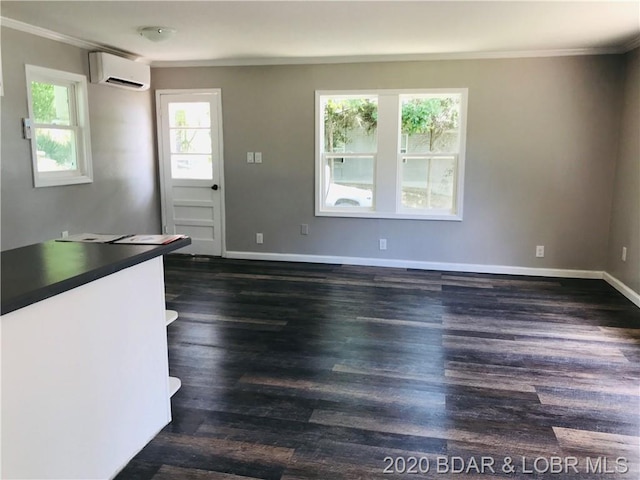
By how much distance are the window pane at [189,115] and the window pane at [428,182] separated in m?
2.44

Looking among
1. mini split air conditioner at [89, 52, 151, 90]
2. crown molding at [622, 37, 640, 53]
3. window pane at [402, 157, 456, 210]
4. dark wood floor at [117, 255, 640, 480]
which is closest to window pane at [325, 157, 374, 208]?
window pane at [402, 157, 456, 210]

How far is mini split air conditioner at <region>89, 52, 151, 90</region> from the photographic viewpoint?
4.89 m

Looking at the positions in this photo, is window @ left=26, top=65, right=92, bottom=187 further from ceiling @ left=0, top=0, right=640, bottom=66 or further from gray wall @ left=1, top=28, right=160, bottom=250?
ceiling @ left=0, top=0, right=640, bottom=66

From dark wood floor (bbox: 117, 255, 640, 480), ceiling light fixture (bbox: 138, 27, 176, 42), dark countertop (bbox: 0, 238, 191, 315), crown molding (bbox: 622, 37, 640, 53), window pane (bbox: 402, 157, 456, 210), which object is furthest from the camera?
window pane (bbox: 402, 157, 456, 210)

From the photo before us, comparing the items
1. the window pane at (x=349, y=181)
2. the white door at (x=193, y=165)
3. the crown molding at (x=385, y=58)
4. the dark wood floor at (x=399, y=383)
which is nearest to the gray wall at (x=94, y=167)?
the white door at (x=193, y=165)

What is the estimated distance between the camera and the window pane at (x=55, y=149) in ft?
14.7

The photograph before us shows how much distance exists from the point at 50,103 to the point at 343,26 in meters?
2.79

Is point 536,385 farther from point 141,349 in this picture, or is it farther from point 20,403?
point 20,403

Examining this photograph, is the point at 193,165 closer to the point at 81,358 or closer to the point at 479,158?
the point at 479,158

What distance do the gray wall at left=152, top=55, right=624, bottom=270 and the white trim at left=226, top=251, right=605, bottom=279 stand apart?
0.06 metres

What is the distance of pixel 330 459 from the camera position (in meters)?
2.19

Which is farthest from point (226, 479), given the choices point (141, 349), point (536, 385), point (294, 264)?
point (294, 264)

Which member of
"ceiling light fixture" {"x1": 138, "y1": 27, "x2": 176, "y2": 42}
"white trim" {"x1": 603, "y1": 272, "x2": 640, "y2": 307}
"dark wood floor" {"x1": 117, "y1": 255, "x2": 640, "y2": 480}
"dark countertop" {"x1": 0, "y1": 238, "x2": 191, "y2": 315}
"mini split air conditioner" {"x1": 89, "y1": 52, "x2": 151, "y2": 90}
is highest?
A: "ceiling light fixture" {"x1": 138, "y1": 27, "x2": 176, "y2": 42}

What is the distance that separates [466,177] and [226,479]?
4198 millimetres
